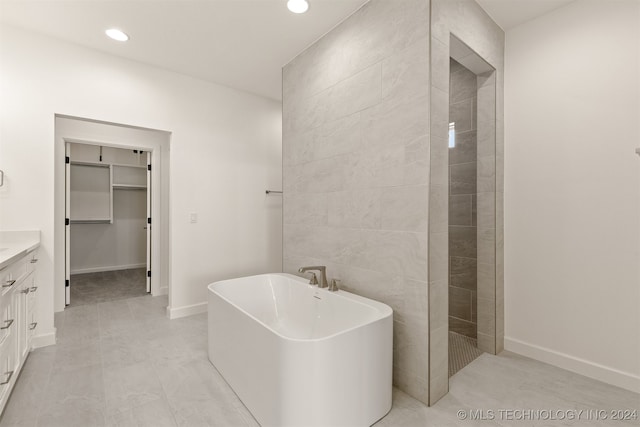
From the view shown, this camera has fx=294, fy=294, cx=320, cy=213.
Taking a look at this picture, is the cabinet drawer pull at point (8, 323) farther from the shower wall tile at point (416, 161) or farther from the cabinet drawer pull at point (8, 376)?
the shower wall tile at point (416, 161)

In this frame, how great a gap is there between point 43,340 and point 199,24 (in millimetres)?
2900

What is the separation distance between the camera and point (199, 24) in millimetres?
2363

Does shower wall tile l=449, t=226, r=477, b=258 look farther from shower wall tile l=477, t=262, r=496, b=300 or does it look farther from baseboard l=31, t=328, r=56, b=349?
baseboard l=31, t=328, r=56, b=349

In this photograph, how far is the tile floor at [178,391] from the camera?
1.62 meters

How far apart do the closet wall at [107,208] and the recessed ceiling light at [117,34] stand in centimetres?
330

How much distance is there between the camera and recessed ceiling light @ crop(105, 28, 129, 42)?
243 centimetres

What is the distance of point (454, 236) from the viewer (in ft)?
9.09

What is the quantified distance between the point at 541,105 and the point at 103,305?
4825mm

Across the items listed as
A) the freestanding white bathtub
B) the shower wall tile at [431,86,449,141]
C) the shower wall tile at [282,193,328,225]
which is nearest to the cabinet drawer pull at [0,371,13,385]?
the freestanding white bathtub

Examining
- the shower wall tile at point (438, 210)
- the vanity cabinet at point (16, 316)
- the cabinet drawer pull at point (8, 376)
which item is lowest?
the cabinet drawer pull at point (8, 376)

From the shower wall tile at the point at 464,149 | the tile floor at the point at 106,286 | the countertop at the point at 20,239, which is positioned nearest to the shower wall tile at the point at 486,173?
the shower wall tile at the point at 464,149

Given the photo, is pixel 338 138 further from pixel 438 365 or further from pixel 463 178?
pixel 438 365

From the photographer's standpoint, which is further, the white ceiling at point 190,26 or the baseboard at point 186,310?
the baseboard at point 186,310

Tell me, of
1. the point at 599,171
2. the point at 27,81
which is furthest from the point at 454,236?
the point at 27,81
